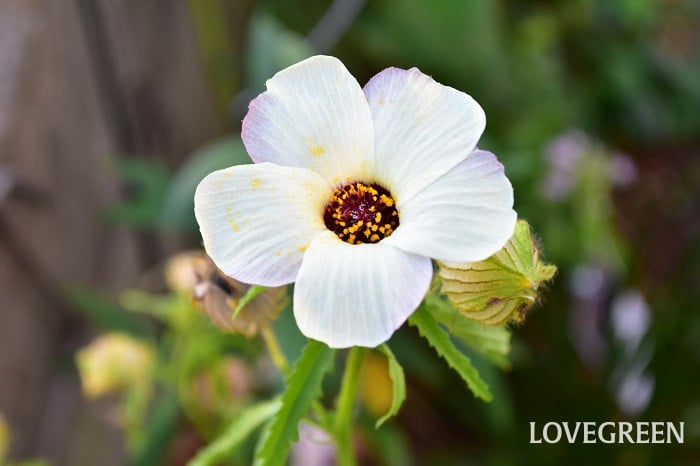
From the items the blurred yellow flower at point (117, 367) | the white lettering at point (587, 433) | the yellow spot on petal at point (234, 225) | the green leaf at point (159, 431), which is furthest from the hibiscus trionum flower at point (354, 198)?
the green leaf at point (159, 431)

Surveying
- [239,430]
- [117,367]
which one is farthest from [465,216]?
[117,367]

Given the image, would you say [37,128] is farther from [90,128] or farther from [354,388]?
[354,388]

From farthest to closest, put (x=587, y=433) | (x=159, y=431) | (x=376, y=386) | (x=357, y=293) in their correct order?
(x=376, y=386), (x=159, y=431), (x=587, y=433), (x=357, y=293)

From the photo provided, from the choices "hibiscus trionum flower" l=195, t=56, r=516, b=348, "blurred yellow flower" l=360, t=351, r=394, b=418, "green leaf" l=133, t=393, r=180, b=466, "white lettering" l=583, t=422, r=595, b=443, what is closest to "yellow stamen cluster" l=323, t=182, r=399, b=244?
"hibiscus trionum flower" l=195, t=56, r=516, b=348

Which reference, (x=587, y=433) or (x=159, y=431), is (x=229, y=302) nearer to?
(x=587, y=433)

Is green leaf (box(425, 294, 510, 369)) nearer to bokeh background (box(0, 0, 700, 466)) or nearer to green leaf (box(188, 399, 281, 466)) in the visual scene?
green leaf (box(188, 399, 281, 466))

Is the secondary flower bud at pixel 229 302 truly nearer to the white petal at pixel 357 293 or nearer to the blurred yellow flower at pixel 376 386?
the white petal at pixel 357 293
